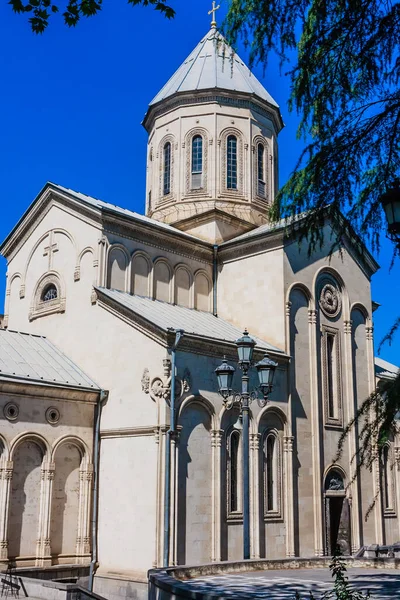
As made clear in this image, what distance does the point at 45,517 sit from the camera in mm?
15930

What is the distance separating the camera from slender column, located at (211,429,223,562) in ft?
52.0

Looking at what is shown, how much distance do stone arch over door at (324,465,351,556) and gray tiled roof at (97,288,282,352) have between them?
12.7ft

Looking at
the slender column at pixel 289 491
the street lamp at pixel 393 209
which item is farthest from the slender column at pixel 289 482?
the street lamp at pixel 393 209

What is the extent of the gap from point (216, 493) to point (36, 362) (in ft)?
18.0

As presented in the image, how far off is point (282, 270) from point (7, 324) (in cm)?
840

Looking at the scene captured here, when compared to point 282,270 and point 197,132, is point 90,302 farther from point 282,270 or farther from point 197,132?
point 197,132

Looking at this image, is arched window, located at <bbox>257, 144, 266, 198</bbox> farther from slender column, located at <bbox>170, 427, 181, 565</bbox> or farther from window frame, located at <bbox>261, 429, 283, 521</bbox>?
slender column, located at <bbox>170, 427, 181, 565</bbox>

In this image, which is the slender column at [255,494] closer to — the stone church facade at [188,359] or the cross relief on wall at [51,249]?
the stone church facade at [188,359]

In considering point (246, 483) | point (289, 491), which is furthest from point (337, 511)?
point (246, 483)

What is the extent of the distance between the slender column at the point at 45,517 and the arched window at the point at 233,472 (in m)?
4.11

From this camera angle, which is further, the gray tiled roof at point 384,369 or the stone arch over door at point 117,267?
the gray tiled roof at point 384,369

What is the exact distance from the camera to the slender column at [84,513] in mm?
16344

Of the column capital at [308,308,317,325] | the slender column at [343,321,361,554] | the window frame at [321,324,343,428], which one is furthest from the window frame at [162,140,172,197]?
the slender column at [343,321,361,554]

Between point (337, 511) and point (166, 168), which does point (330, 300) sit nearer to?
point (337, 511)
